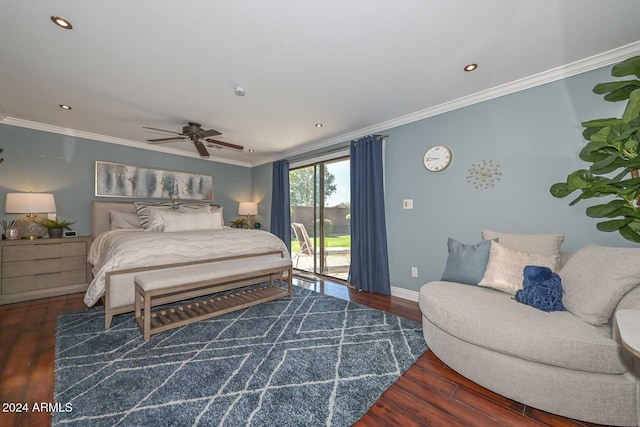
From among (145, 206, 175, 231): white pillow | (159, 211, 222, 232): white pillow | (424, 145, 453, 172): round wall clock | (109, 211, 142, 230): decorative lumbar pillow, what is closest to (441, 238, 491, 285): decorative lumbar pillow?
(424, 145, 453, 172): round wall clock

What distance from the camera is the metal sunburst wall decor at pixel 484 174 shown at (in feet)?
8.36

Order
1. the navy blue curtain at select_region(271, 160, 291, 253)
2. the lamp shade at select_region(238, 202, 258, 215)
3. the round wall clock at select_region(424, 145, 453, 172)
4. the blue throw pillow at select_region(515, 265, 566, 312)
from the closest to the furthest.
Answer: the blue throw pillow at select_region(515, 265, 566, 312) < the round wall clock at select_region(424, 145, 453, 172) < the navy blue curtain at select_region(271, 160, 291, 253) < the lamp shade at select_region(238, 202, 258, 215)

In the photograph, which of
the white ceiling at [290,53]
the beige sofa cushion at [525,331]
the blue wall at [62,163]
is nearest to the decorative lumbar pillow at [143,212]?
the blue wall at [62,163]

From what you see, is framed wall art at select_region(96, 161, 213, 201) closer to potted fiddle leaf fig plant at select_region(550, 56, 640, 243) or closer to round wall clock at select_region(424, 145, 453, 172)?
round wall clock at select_region(424, 145, 453, 172)

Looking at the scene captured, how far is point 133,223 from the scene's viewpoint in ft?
12.9

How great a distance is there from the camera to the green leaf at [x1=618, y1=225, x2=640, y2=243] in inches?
42.8

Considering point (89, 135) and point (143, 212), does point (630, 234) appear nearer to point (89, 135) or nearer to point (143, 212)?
point (143, 212)

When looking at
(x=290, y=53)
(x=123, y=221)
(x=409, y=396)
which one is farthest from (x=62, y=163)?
(x=409, y=396)

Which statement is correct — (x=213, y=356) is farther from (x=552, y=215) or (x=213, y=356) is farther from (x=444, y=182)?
(x=552, y=215)

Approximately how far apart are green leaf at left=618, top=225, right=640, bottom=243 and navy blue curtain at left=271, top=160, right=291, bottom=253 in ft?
13.8

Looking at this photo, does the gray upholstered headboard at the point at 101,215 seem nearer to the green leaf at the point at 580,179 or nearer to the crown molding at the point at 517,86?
the crown molding at the point at 517,86

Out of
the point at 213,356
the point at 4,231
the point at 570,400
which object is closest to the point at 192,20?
the point at 213,356

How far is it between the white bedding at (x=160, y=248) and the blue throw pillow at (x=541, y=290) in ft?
9.33

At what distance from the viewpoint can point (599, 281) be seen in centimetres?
143
